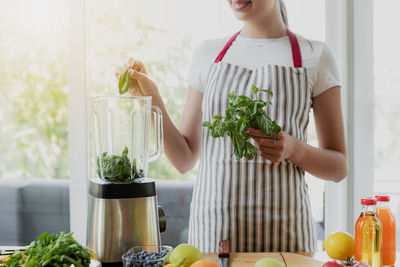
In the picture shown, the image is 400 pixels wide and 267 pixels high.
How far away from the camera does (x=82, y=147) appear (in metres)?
2.35

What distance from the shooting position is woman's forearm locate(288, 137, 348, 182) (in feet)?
4.87

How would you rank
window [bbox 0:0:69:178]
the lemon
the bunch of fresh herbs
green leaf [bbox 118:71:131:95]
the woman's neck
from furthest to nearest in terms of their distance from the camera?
1. window [bbox 0:0:69:178]
2. the woman's neck
3. green leaf [bbox 118:71:131:95]
4. the lemon
5. the bunch of fresh herbs

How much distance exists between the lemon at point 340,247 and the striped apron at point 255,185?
0.24 m

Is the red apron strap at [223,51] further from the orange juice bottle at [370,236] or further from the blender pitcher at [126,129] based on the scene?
the orange juice bottle at [370,236]

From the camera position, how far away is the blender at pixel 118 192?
3.77 ft

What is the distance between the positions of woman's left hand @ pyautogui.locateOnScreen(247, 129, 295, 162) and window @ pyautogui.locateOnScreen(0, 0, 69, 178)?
4.29 feet

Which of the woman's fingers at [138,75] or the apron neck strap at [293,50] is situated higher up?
the apron neck strap at [293,50]

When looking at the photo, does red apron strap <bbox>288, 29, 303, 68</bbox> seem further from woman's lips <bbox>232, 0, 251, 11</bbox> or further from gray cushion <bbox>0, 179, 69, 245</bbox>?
gray cushion <bbox>0, 179, 69, 245</bbox>

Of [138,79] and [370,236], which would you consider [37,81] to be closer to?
[138,79]

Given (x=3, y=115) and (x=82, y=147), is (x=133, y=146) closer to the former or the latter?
(x=82, y=147)

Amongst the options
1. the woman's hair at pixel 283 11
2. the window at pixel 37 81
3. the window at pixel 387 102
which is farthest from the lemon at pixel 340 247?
the window at pixel 37 81

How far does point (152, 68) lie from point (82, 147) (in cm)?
50

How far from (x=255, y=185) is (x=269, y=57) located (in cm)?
41

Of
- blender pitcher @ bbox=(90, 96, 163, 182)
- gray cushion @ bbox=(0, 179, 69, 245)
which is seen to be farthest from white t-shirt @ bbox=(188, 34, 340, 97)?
gray cushion @ bbox=(0, 179, 69, 245)
